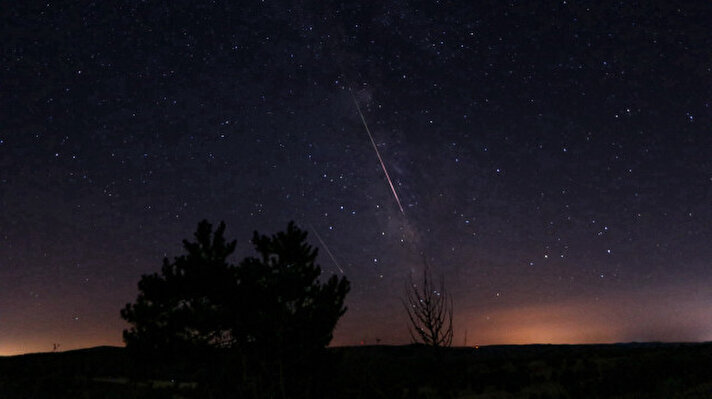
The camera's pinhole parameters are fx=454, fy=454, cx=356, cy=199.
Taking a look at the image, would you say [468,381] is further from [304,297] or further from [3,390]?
[3,390]

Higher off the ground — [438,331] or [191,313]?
[191,313]

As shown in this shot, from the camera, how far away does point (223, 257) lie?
54.5ft

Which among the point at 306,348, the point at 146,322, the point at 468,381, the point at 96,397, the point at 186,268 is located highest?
the point at 186,268

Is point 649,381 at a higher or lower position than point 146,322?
lower

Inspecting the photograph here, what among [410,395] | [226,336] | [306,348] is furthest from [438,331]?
[226,336]

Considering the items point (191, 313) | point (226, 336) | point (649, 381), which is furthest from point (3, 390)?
point (649, 381)

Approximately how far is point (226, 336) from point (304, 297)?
272 cm

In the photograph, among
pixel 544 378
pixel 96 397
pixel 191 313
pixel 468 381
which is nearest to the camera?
pixel 96 397

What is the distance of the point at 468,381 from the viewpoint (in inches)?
922

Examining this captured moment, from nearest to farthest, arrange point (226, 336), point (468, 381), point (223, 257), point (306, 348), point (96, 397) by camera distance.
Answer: point (306, 348)
point (96, 397)
point (226, 336)
point (223, 257)
point (468, 381)

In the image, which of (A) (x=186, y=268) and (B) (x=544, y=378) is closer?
(A) (x=186, y=268)

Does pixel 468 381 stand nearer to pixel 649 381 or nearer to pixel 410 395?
pixel 410 395

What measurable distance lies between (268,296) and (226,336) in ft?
7.13

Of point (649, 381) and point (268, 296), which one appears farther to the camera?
point (649, 381)
